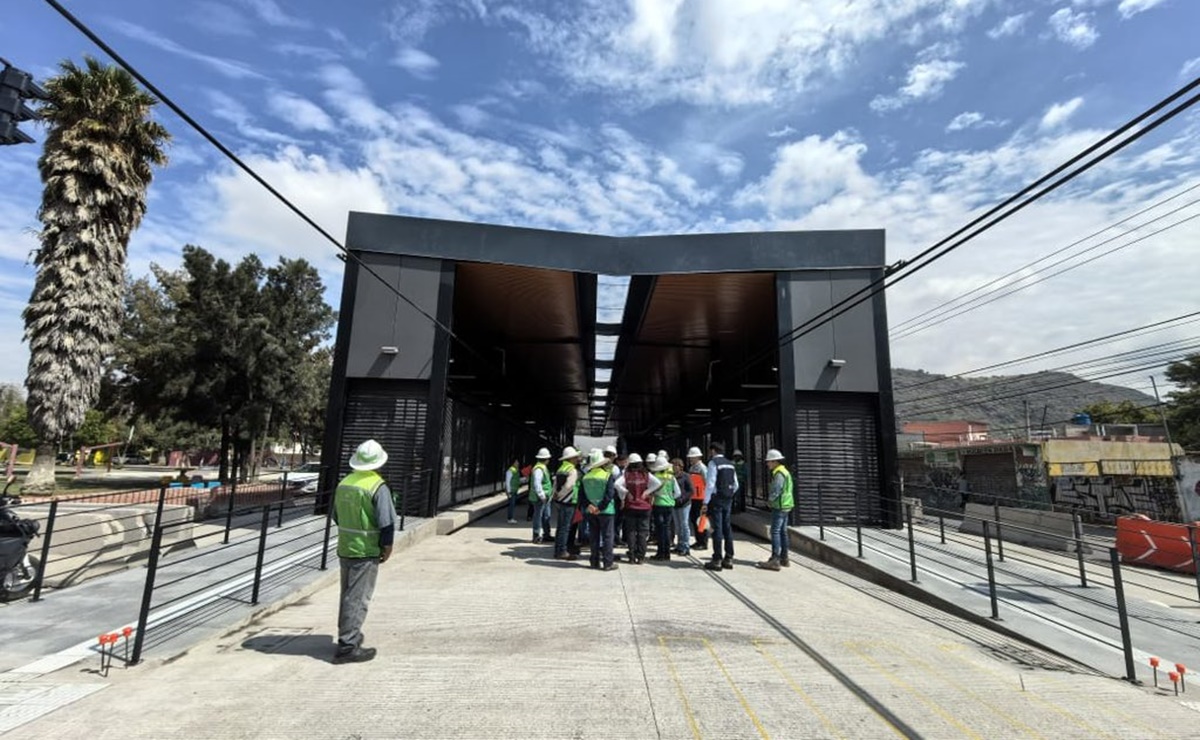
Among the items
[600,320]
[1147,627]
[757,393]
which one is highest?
[600,320]

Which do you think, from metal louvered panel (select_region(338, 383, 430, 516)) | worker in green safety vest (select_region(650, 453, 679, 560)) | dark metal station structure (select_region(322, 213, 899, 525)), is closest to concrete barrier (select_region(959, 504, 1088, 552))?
dark metal station structure (select_region(322, 213, 899, 525))

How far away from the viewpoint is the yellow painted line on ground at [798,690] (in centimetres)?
354

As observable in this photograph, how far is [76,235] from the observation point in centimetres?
1698

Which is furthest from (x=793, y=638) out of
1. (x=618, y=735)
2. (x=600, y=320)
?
(x=600, y=320)

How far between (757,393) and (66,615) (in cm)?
1568

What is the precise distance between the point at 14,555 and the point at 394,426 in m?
6.53

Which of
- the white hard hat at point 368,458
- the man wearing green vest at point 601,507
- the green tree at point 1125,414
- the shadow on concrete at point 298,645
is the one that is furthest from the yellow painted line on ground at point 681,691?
the green tree at point 1125,414

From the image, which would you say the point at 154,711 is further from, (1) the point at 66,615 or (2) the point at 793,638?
(2) the point at 793,638

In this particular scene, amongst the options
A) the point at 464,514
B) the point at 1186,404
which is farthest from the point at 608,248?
the point at 1186,404

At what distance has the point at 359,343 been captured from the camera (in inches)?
485

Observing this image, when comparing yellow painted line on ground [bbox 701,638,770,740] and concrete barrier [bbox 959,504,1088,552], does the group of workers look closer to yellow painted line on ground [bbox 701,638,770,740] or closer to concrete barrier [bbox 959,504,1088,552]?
yellow painted line on ground [bbox 701,638,770,740]

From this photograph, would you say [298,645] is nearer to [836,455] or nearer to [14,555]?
[14,555]

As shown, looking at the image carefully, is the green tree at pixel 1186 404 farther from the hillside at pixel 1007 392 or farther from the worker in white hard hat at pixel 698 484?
the hillside at pixel 1007 392

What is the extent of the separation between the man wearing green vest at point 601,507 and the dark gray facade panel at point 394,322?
5267 mm
